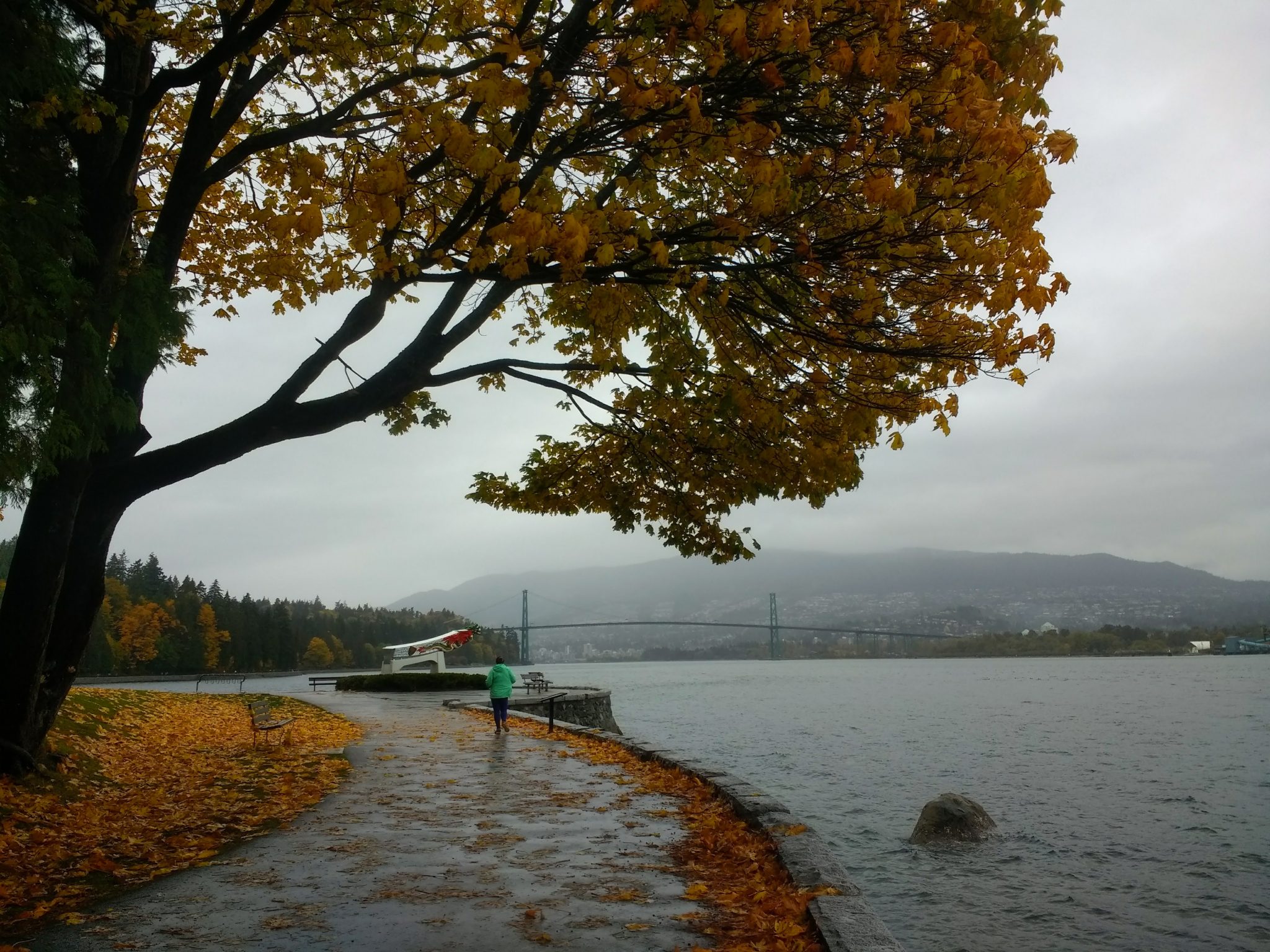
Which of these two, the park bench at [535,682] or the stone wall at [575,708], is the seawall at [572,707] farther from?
the park bench at [535,682]

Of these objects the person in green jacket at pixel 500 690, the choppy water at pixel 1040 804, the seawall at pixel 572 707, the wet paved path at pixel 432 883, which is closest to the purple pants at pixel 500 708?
the person in green jacket at pixel 500 690

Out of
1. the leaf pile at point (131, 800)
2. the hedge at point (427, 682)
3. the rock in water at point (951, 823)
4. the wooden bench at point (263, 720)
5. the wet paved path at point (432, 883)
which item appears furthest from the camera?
the hedge at point (427, 682)

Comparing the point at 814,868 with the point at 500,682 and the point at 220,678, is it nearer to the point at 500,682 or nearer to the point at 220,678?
the point at 500,682

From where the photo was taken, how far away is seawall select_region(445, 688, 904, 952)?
5.05 meters

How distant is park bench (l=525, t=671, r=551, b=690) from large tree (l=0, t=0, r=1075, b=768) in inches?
897

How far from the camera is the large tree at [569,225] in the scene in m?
5.79

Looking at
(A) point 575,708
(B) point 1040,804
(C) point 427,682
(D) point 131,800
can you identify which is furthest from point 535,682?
(D) point 131,800

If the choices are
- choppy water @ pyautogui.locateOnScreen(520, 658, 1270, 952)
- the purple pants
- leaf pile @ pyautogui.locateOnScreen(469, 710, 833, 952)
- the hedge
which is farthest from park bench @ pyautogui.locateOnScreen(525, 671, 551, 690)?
leaf pile @ pyautogui.locateOnScreen(469, 710, 833, 952)

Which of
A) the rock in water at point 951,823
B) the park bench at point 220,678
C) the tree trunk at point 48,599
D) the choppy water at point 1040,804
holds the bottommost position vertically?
the park bench at point 220,678

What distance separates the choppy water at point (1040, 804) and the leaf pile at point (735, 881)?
3.34m

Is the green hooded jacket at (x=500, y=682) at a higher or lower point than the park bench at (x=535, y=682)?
higher

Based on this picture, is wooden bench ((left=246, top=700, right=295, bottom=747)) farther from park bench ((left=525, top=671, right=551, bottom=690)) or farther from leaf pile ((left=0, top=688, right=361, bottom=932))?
park bench ((left=525, top=671, right=551, bottom=690))

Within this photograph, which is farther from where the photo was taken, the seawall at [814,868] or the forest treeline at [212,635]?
the forest treeline at [212,635]

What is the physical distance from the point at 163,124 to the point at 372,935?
398 inches
